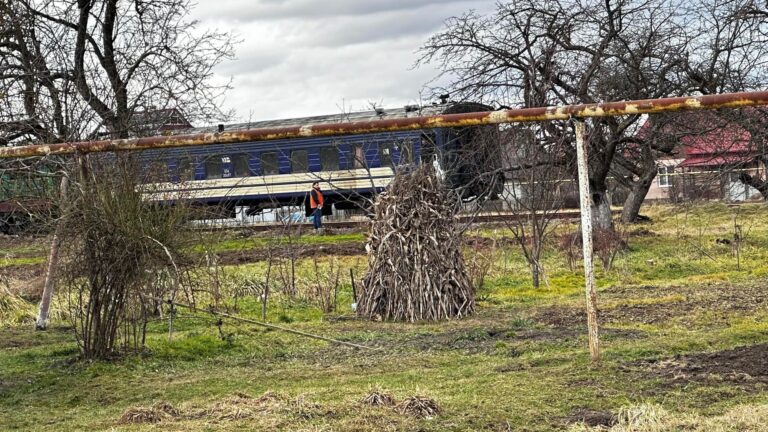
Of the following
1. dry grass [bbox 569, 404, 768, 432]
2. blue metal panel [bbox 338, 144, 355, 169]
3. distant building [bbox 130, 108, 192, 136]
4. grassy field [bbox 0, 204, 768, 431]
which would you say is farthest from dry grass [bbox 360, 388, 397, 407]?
blue metal panel [bbox 338, 144, 355, 169]

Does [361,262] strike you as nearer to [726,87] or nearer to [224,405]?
[726,87]

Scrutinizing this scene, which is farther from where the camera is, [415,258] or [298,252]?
[298,252]

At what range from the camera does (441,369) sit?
700cm

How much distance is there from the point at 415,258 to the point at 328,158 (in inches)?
717

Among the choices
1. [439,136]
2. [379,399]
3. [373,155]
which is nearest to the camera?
[379,399]

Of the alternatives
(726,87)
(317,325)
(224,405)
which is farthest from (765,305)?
(726,87)

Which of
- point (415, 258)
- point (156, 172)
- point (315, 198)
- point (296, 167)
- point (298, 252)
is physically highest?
point (296, 167)

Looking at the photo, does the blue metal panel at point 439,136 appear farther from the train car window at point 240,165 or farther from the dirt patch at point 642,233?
the train car window at point 240,165

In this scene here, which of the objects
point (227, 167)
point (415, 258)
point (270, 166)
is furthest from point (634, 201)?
point (415, 258)

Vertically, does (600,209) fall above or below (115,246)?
below

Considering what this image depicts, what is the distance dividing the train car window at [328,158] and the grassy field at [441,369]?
14.9 metres

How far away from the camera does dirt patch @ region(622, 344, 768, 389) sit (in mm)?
5641

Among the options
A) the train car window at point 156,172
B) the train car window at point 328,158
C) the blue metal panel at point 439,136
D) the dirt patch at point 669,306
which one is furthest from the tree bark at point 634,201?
the train car window at point 156,172

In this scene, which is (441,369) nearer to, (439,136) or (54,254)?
(54,254)
